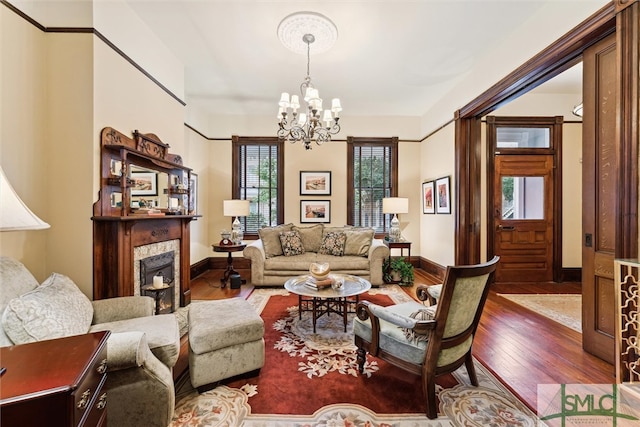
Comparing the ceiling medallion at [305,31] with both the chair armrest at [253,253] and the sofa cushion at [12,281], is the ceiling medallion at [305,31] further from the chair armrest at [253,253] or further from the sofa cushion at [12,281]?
the sofa cushion at [12,281]

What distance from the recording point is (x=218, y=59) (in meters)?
3.59

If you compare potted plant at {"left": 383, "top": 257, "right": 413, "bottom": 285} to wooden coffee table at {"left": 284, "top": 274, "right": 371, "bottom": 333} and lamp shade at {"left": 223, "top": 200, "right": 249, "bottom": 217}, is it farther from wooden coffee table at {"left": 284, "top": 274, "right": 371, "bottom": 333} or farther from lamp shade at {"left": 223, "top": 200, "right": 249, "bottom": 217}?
lamp shade at {"left": 223, "top": 200, "right": 249, "bottom": 217}

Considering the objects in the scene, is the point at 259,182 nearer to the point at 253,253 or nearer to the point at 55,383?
the point at 253,253

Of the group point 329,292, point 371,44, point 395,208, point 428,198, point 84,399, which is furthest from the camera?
point 428,198

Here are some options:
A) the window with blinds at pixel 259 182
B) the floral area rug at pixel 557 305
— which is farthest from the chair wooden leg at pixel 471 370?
the window with blinds at pixel 259 182

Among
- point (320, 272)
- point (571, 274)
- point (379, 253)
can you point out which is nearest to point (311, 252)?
point (379, 253)

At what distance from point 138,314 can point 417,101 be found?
5.26m

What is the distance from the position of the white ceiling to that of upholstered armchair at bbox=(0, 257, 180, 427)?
2.41 metres

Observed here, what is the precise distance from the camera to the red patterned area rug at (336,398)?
1.66 m

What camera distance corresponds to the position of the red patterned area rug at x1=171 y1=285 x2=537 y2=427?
5.44 feet

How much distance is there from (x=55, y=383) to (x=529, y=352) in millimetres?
3233

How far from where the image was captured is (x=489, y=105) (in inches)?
141

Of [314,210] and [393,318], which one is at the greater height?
[314,210]

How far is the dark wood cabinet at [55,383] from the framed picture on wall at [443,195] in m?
4.68
